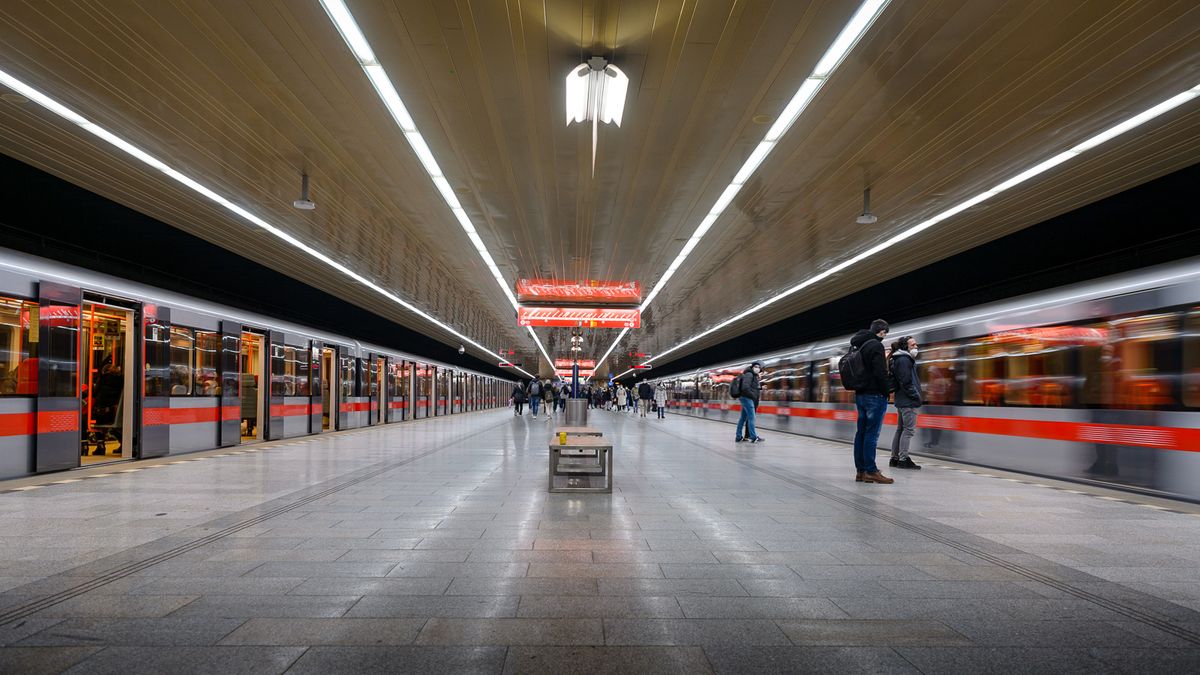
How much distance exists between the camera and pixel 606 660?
2980 millimetres

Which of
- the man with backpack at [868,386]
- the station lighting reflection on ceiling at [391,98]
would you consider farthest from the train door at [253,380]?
the man with backpack at [868,386]

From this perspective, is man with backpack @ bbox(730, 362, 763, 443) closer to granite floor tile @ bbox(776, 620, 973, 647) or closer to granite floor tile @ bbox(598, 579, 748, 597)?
granite floor tile @ bbox(598, 579, 748, 597)

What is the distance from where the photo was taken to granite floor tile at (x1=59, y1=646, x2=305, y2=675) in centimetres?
285

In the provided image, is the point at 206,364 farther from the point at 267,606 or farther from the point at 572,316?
the point at 267,606

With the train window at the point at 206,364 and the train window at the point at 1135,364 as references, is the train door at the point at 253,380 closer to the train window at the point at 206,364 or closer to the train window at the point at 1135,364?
the train window at the point at 206,364

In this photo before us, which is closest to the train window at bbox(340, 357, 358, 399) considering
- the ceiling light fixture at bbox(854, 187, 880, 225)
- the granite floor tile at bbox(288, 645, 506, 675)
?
the ceiling light fixture at bbox(854, 187, 880, 225)

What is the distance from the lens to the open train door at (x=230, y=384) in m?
13.6

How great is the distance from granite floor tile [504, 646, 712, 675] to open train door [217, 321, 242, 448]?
12.6 meters

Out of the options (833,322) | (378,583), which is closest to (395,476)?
(378,583)

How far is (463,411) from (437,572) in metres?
37.3

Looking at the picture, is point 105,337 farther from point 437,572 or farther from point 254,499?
point 437,572

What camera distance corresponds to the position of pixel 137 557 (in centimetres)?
473

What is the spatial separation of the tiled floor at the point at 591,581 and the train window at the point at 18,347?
174cm

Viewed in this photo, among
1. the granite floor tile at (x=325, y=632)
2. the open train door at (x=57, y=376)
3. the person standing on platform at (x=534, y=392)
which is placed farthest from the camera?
the person standing on platform at (x=534, y=392)
